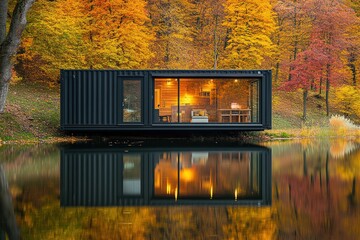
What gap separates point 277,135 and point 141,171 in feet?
38.5

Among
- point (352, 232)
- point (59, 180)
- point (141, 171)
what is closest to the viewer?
point (352, 232)

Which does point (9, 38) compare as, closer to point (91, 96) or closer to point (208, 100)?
point (91, 96)

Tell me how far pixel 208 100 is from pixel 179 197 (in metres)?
12.8

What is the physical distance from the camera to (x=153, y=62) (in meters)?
28.6

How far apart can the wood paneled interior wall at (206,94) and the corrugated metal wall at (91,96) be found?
1861 millimetres

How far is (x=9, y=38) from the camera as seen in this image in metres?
15.9

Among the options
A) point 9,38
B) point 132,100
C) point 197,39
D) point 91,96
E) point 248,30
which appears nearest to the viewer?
point 9,38

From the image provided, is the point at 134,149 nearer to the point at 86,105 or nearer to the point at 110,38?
the point at 86,105

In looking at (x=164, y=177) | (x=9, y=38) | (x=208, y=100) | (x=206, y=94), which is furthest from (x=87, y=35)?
(x=164, y=177)

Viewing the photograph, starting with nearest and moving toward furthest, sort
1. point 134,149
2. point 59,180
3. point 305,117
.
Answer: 1. point 59,180
2. point 134,149
3. point 305,117

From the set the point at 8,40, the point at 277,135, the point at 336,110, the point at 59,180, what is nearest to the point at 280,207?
the point at 59,180

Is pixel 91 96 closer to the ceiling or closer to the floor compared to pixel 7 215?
closer to the ceiling

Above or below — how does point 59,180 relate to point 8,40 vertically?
below

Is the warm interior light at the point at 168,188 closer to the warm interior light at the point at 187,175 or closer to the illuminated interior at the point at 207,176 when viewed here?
the illuminated interior at the point at 207,176
